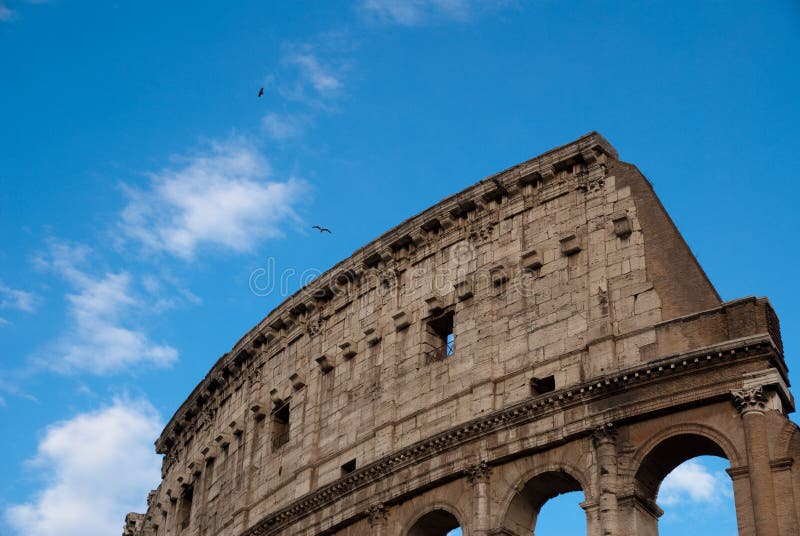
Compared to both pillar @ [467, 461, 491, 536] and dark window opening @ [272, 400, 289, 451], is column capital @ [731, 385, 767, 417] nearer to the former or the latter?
pillar @ [467, 461, 491, 536]

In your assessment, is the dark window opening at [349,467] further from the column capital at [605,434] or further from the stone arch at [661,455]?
the stone arch at [661,455]

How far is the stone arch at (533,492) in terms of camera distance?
106 ft

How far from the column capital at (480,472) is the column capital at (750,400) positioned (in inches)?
249

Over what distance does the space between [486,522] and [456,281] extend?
7107 millimetres

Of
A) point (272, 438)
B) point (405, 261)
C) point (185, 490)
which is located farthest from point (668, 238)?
point (185, 490)

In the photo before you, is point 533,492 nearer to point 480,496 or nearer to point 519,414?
point 480,496

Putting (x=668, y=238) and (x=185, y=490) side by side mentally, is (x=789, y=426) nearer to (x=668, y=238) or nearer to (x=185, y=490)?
(x=668, y=238)

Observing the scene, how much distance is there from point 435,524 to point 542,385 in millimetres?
4434

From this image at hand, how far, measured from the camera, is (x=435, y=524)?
3509 cm

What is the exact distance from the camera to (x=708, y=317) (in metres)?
31.6

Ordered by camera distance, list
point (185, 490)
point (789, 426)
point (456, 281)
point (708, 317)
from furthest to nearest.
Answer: point (185, 490), point (456, 281), point (708, 317), point (789, 426)

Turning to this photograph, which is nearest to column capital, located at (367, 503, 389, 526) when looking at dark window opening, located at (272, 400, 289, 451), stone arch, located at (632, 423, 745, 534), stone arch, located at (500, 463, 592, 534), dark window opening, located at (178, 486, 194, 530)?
stone arch, located at (500, 463, 592, 534)

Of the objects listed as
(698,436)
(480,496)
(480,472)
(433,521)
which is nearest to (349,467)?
(433,521)

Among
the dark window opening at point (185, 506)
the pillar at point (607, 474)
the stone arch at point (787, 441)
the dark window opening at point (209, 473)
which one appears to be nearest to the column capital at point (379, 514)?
the pillar at point (607, 474)
